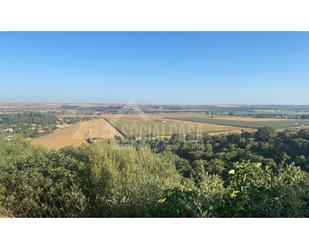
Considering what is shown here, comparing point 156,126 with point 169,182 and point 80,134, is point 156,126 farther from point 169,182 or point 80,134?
point 169,182

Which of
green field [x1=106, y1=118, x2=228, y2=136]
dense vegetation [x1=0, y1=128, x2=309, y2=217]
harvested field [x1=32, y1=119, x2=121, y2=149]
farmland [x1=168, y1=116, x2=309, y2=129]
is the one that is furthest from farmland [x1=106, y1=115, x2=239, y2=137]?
dense vegetation [x1=0, y1=128, x2=309, y2=217]

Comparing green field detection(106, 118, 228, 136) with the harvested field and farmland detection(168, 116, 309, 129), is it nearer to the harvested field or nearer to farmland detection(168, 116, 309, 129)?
farmland detection(168, 116, 309, 129)

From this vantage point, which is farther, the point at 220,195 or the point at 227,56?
the point at 227,56

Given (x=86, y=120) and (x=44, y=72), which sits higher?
(x=44, y=72)

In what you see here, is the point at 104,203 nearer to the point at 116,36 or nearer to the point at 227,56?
the point at 116,36

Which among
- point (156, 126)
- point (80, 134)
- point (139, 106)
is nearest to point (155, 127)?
point (156, 126)
